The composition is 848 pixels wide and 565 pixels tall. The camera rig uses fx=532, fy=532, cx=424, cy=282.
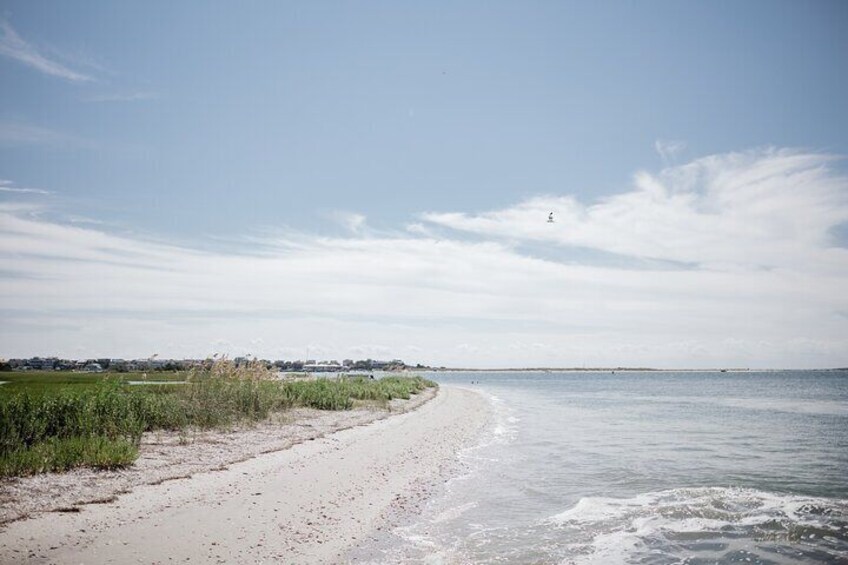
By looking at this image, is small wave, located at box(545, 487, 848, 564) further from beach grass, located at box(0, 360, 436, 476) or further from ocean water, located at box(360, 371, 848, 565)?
beach grass, located at box(0, 360, 436, 476)

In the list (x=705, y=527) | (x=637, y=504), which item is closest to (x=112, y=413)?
(x=637, y=504)

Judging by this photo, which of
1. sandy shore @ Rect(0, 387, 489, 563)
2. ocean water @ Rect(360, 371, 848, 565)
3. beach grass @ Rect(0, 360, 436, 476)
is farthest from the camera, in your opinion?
beach grass @ Rect(0, 360, 436, 476)

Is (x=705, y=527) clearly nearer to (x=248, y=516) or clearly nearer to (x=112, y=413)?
(x=248, y=516)

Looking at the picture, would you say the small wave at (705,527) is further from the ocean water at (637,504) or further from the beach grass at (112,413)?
the beach grass at (112,413)

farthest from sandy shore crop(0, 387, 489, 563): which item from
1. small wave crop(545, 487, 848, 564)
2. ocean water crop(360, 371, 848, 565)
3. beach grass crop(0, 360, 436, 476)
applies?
small wave crop(545, 487, 848, 564)

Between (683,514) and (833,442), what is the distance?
16.7m

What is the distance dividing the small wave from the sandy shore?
3812 millimetres

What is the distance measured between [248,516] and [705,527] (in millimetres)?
8951

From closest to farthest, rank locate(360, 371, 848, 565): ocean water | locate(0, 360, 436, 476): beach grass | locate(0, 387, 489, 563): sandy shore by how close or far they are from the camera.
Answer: locate(0, 387, 489, 563): sandy shore
locate(360, 371, 848, 565): ocean water
locate(0, 360, 436, 476): beach grass

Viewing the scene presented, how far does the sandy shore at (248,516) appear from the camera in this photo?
776 cm

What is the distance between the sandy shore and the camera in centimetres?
776

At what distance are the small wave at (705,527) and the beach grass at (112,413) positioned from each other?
10.7 meters

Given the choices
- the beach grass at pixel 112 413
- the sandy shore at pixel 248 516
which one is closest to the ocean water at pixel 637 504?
the sandy shore at pixel 248 516

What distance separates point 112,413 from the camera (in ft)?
53.3
